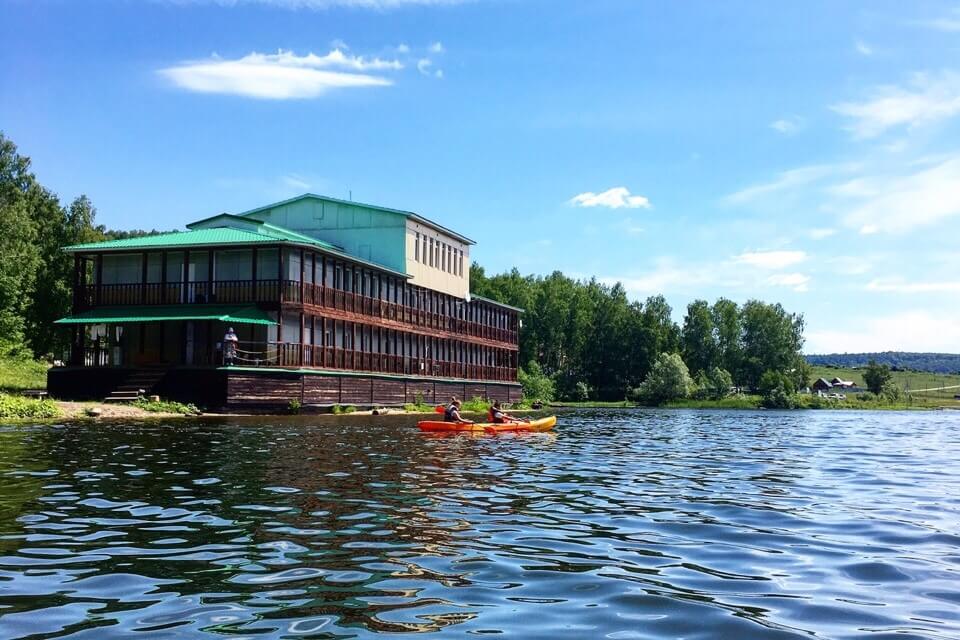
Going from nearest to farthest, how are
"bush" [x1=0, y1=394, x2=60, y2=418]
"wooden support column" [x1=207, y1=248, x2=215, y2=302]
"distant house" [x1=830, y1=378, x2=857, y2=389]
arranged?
"bush" [x1=0, y1=394, x2=60, y2=418]
"wooden support column" [x1=207, y1=248, x2=215, y2=302]
"distant house" [x1=830, y1=378, x2=857, y2=389]

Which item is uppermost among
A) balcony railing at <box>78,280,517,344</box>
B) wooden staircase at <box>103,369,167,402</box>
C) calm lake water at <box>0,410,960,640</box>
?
balcony railing at <box>78,280,517,344</box>

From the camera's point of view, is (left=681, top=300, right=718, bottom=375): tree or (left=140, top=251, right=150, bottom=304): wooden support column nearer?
(left=140, top=251, right=150, bottom=304): wooden support column

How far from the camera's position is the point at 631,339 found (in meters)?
115

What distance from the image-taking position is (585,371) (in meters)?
118

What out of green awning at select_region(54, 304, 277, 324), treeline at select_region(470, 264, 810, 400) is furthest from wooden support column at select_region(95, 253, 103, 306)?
treeline at select_region(470, 264, 810, 400)

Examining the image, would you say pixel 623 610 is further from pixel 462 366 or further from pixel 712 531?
pixel 462 366

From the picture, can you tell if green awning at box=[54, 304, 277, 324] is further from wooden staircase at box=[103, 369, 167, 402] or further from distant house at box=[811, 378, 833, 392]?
distant house at box=[811, 378, 833, 392]

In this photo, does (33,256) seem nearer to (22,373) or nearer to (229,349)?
(22,373)

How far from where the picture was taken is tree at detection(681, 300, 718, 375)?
398 feet

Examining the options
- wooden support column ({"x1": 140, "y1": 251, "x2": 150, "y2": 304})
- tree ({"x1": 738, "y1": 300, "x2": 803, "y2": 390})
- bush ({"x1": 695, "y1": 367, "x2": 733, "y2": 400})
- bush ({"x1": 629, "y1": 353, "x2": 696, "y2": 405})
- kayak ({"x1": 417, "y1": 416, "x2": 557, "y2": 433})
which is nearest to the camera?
kayak ({"x1": 417, "y1": 416, "x2": 557, "y2": 433})

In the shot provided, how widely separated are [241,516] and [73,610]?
14.5ft

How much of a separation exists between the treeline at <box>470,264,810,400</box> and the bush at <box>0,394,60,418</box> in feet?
262

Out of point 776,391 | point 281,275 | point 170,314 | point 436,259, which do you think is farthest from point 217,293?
point 776,391

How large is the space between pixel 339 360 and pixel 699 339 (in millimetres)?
83720
